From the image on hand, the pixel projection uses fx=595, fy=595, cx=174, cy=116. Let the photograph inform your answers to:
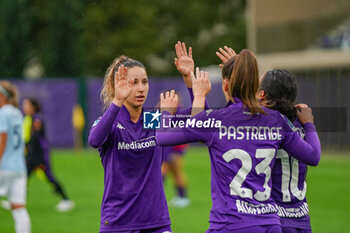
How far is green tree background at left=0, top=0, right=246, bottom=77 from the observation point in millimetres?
36656

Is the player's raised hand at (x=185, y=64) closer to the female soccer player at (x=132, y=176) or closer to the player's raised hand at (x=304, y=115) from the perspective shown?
the female soccer player at (x=132, y=176)

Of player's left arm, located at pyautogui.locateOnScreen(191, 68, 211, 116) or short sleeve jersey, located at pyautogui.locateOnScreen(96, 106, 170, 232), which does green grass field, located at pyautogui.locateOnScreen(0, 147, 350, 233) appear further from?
player's left arm, located at pyautogui.locateOnScreen(191, 68, 211, 116)

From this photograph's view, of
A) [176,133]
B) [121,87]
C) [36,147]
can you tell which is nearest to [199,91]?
[176,133]

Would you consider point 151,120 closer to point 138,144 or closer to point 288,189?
point 138,144

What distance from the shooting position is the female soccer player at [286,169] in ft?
14.1

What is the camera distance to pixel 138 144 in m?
4.61

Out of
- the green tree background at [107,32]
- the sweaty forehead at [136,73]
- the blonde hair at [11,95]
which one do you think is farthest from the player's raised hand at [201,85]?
the green tree background at [107,32]

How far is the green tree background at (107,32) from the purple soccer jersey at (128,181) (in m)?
32.2

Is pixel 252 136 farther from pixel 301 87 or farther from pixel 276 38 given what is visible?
pixel 276 38

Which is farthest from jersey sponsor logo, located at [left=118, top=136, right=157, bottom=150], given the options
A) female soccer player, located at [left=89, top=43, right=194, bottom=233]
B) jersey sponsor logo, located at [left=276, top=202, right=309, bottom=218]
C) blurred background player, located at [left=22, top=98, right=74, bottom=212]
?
blurred background player, located at [left=22, top=98, right=74, bottom=212]

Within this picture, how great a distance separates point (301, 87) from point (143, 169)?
61.6ft

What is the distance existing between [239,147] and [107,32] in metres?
41.3

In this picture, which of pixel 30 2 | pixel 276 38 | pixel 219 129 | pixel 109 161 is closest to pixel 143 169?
pixel 109 161

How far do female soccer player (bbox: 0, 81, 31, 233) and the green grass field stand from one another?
5.15 ft
